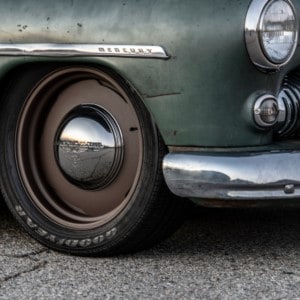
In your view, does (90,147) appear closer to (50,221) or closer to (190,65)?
(50,221)

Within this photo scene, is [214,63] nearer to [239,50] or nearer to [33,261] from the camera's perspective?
[239,50]

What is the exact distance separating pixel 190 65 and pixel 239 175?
0.44 meters

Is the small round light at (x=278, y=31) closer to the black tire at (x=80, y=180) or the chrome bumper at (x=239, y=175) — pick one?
the chrome bumper at (x=239, y=175)

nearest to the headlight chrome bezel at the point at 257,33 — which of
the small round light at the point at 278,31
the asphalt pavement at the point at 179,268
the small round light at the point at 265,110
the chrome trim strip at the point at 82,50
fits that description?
the small round light at the point at 278,31

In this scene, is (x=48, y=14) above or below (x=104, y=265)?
above

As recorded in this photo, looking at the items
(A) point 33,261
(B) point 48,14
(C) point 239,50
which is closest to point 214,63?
(C) point 239,50


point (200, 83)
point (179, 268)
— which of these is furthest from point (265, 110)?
point (179, 268)

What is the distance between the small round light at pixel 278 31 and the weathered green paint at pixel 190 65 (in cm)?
7

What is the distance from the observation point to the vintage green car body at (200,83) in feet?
10.9

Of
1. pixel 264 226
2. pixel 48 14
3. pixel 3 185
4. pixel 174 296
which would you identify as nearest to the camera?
pixel 174 296

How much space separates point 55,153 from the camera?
377 cm

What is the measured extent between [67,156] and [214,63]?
76 centimetres

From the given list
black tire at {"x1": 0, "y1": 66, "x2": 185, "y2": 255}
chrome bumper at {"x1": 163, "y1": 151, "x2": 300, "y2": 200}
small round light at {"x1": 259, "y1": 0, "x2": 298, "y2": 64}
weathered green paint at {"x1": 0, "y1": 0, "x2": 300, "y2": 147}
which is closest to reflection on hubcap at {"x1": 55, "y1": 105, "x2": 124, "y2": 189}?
black tire at {"x1": 0, "y1": 66, "x2": 185, "y2": 255}

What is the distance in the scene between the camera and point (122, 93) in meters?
3.62
